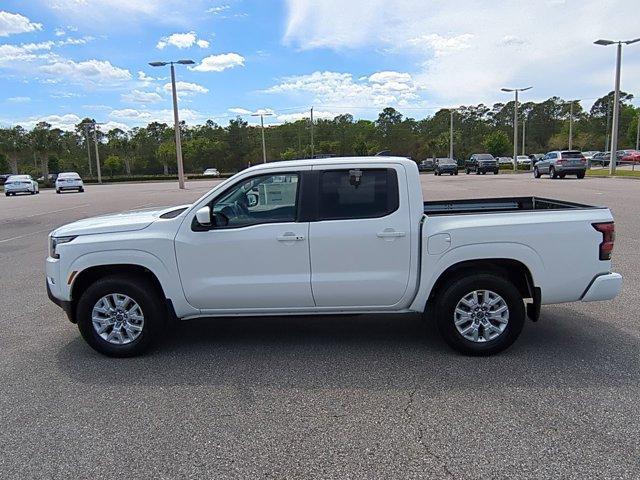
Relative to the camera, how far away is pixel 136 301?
15.2 ft

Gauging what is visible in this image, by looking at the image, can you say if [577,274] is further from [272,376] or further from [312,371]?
[272,376]

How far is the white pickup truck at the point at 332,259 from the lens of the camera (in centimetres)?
444

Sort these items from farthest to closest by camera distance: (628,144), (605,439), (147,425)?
(628,144)
(147,425)
(605,439)

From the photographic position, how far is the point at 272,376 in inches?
167

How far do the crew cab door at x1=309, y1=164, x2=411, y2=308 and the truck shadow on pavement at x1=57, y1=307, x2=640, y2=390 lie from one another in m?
0.54

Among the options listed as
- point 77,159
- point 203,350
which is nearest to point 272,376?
point 203,350

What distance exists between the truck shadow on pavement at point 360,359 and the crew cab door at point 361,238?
0.54 metres

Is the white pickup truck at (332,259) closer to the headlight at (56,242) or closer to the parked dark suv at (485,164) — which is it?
the headlight at (56,242)

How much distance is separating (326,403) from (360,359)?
86 centimetres

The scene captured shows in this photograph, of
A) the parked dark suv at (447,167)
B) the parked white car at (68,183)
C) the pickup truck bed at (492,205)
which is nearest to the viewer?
the pickup truck bed at (492,205)

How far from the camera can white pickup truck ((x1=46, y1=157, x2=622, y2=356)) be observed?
4.44 metres

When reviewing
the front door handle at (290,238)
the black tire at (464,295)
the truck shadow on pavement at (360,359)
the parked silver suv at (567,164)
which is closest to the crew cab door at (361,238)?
the front door handle at (290,238)

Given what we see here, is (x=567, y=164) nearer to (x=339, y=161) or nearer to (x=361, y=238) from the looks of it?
(x=339, y=161)

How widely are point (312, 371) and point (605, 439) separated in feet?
7.17
